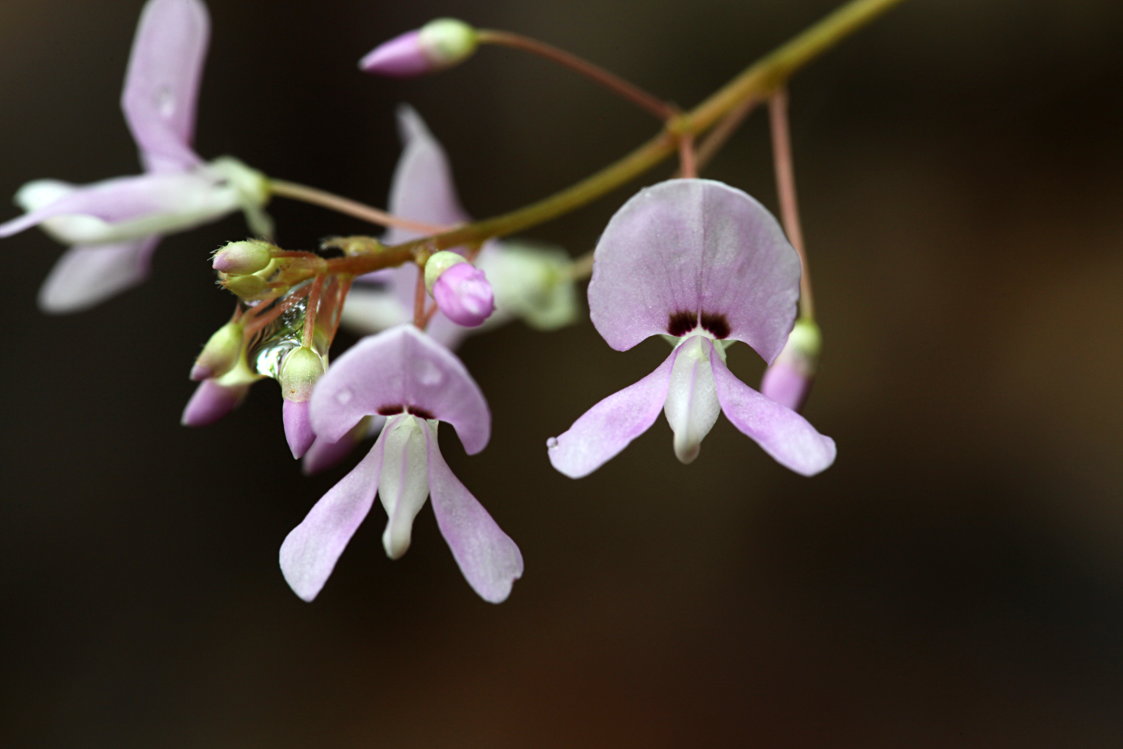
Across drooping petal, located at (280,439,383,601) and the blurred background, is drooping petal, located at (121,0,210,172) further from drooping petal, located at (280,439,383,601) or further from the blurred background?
the blurred background

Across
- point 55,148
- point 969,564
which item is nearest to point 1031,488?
point 969,564

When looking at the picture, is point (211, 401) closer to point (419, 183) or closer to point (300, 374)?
point (300, 374)

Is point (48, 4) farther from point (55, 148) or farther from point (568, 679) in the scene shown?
point (568, 679)

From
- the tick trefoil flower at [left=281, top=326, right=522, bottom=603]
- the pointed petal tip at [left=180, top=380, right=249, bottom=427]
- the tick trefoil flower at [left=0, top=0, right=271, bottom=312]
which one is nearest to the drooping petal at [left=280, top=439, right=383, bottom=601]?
the tick trefoil flower at [left=281, top=326, right=522, bottom=603]

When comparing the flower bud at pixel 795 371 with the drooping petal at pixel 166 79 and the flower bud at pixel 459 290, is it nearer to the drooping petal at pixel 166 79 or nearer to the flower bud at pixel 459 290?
the flower bud at pixel 459 290

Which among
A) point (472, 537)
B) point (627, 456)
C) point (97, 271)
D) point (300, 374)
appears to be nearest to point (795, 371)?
point (472, 537)
